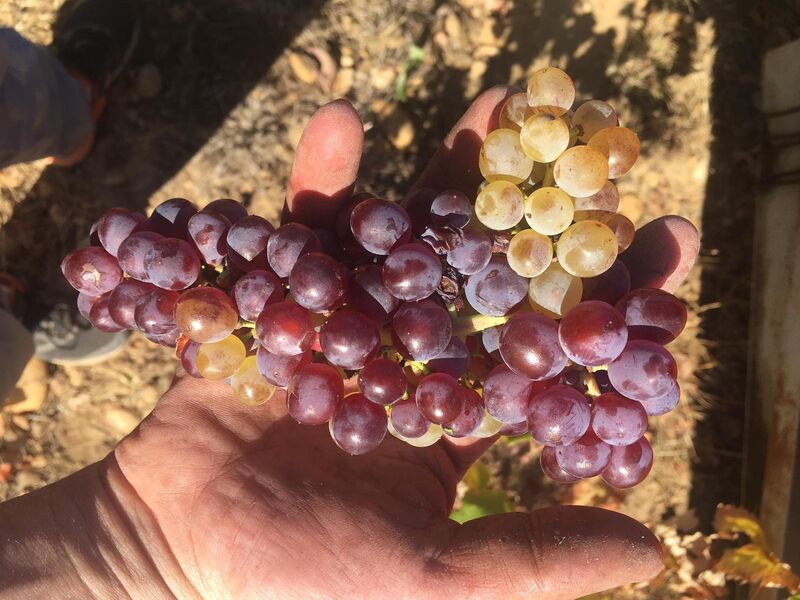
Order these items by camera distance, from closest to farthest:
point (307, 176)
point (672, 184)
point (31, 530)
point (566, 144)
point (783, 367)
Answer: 1. point (566, 144)
2. point (31, 530)
3. point (307, 176)
4. point (783, 367)
5. point (672, 184)

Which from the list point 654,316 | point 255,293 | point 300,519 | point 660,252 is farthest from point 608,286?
point 300,519

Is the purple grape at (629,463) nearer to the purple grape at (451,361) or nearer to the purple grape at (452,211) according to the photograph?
the purple grape at (451,361)

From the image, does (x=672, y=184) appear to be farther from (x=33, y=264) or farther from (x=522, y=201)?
(x=33, y=264)

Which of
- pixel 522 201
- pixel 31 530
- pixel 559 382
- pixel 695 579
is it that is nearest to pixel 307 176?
pixel 522 201

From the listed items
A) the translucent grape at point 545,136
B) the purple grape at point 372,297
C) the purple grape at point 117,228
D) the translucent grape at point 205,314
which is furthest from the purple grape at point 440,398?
the purple grape at point 117,228

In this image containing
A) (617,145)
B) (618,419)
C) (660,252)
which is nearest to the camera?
(618,419)

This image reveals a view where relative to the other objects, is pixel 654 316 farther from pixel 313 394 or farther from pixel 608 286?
pixel 313 394
